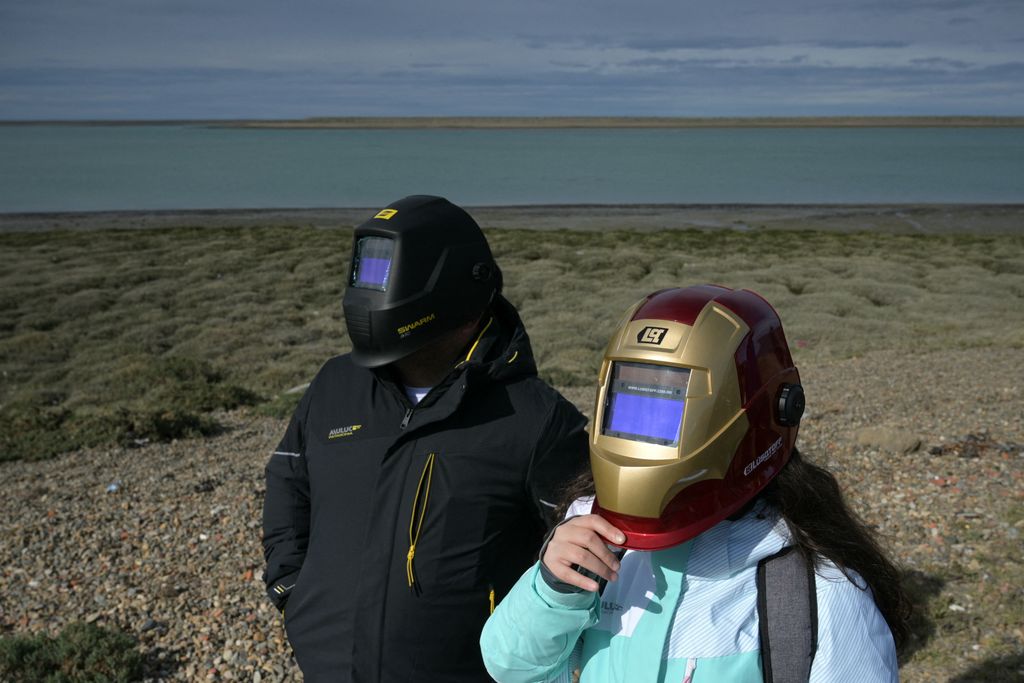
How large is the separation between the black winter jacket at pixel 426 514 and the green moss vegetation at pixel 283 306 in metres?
8.12

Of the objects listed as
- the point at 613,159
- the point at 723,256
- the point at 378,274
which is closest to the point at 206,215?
the point at 723,256

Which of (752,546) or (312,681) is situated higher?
(752,546)

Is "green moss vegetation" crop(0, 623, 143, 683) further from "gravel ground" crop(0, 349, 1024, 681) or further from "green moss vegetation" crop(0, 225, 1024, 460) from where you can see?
"green moss vegetation" crop(0, 225, 1024, 460)

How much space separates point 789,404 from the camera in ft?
6.43

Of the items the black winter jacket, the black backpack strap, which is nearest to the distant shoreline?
the black winter jacket

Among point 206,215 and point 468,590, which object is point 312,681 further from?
point 206,215

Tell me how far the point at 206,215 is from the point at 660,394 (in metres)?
51.6

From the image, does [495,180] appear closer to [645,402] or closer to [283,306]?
[283,306]

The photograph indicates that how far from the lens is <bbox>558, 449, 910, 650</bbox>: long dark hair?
75.7 inches

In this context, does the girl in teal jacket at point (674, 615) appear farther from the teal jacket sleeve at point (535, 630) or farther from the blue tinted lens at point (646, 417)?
the blue tinted lens at point (646, 417)

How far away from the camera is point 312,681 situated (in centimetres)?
272

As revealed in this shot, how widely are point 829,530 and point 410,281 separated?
1445mm

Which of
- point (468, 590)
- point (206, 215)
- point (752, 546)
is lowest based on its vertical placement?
point (206, 215)

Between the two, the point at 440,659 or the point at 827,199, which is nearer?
the point at 440,659
